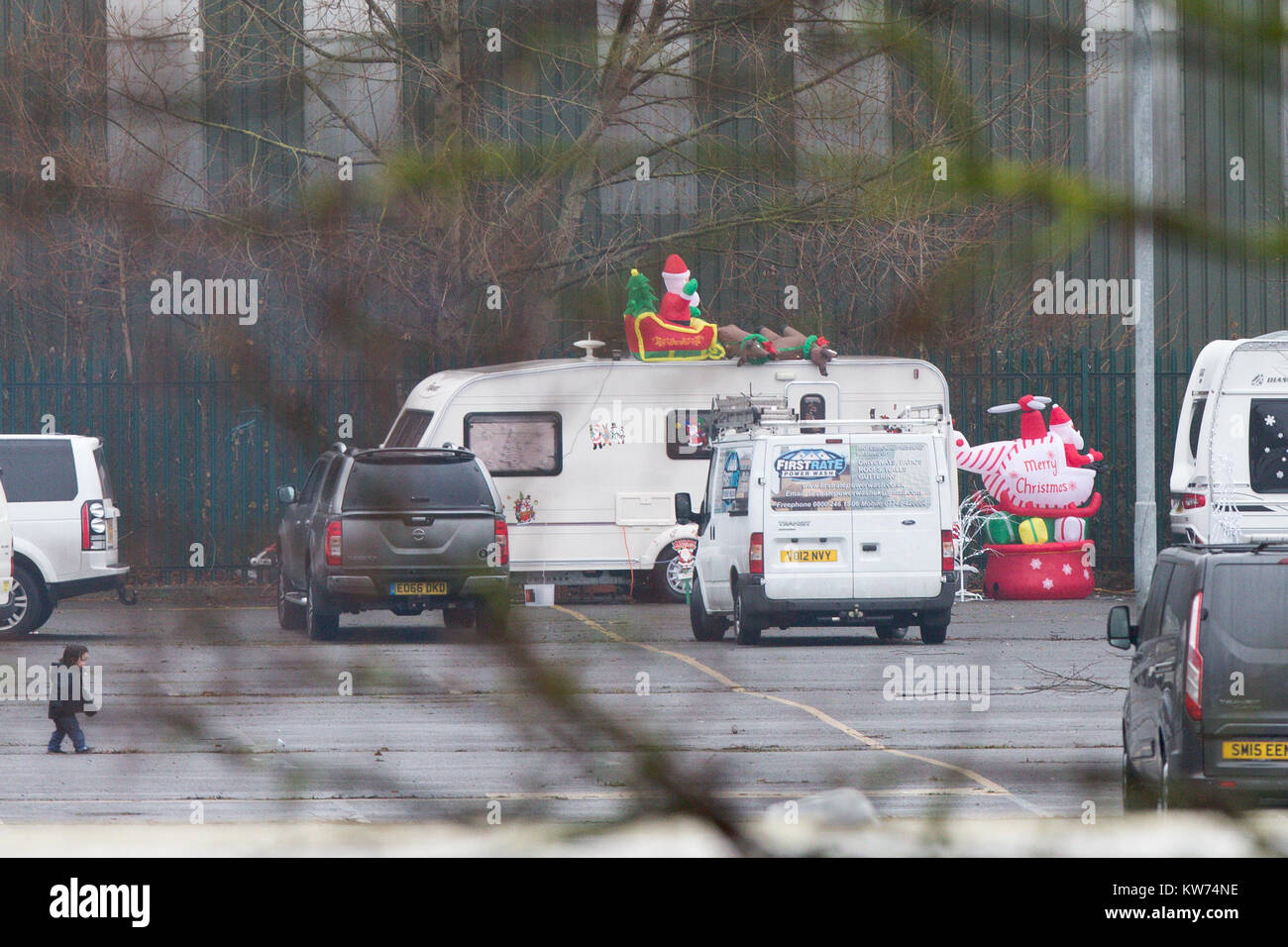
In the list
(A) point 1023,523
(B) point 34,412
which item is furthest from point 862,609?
(B) point 34,412

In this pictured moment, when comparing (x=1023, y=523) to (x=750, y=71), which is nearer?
(x=750, y=71)

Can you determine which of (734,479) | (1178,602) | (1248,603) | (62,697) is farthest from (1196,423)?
(62,697)

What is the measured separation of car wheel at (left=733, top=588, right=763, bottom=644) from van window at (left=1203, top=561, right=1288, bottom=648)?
8.28m

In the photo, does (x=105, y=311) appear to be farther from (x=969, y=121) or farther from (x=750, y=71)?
(x=969, y=121)

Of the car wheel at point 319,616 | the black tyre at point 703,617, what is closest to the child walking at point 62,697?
the car wheel at point 319,616

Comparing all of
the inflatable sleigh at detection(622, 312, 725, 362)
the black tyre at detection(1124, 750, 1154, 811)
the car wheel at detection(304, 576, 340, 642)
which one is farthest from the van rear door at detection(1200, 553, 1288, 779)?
the inflatable sleigh at detection(622, 312, 725, 362)

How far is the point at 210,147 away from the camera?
1.37 metres

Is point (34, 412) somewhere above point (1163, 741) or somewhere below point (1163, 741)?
above

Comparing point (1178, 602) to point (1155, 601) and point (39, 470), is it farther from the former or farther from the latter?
point (39, 470)

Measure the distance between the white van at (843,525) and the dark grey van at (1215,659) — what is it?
7854 mm

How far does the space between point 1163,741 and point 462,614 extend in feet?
19.4

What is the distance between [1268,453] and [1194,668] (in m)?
12.3

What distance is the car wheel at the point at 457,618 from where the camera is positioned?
1.43 metres

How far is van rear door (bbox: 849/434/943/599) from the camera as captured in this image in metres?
16.0
